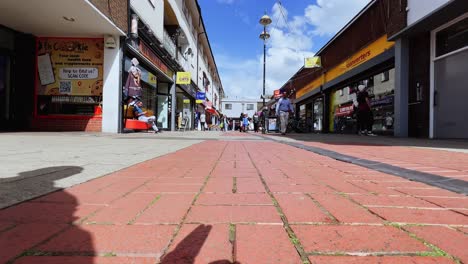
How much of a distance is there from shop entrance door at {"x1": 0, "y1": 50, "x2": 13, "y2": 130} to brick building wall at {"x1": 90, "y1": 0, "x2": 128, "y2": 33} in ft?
14.0

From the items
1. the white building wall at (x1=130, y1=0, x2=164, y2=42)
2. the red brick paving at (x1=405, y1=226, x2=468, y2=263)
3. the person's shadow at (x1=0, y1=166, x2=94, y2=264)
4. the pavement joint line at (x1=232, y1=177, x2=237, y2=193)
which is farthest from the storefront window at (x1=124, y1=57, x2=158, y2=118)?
the red brick paving at (x1=405, y1=226, x2=468, y2=263)

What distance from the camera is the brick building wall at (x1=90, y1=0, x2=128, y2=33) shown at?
464 inches

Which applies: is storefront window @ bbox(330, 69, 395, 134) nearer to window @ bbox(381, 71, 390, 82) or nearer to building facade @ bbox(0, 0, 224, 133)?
window @ bbox(381, 71, 390, 82)

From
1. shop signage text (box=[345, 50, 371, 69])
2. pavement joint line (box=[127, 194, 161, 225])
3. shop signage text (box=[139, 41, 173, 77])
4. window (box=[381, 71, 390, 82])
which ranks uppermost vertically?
shop signage text (box=[139, 41, 173, 77])

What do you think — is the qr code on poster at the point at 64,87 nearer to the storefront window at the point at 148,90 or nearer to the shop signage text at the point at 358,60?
the storefront window at the point at 148,90

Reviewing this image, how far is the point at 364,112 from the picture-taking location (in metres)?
14.4

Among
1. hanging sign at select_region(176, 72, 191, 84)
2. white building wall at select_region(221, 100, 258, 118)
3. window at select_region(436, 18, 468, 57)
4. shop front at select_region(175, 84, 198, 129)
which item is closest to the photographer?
window at select_region(436, 18, 468, 57)

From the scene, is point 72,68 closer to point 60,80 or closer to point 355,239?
point 60,80

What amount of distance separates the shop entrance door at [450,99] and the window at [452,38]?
0.31m

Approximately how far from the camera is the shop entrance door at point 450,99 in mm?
11188

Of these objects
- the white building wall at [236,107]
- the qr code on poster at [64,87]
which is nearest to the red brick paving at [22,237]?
the qr code on poster at [64,87]

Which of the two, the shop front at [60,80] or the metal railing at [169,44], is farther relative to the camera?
the metal railing at [169,44]

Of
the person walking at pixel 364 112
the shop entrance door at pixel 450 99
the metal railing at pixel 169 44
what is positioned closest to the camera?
the shop entrance door at pixel 450 99

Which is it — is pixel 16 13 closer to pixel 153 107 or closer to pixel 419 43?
pixel 153 107
